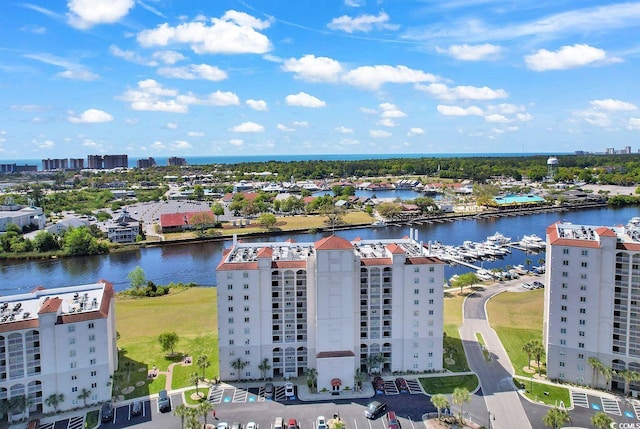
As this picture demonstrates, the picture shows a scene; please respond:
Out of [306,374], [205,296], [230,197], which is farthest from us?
[230,197]

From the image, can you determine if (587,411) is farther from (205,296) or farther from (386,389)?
(205,296)

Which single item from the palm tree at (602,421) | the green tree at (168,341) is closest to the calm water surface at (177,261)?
the green tree at (168,341)

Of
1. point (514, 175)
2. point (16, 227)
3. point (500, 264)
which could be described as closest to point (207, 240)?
point (16, 227)

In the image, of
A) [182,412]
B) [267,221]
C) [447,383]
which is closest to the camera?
[182,412]

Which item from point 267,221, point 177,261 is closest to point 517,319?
point 177,261

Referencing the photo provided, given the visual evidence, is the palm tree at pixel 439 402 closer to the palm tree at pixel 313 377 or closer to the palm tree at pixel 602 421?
the palm tree at pixel 602 421

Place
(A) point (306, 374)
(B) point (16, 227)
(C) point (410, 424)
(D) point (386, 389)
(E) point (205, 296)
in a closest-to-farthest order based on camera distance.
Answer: (C) point (410, 424)
(D) point (386, 389)
(A) point (306, 374)
(E) point (205, 296)
(B) point (16, 227)

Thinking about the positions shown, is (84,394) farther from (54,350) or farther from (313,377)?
(313,377)

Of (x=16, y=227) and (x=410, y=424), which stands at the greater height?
(x=16, y=227)
